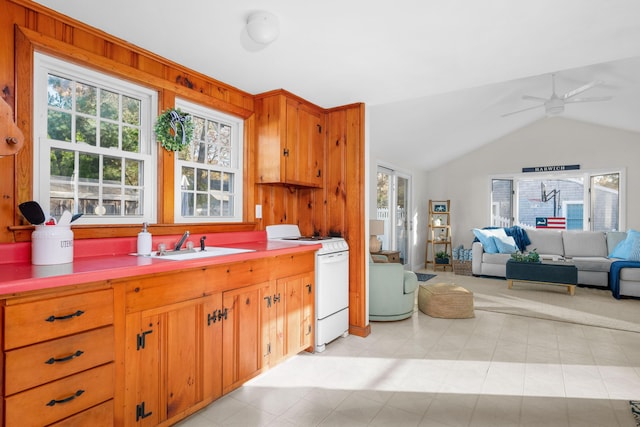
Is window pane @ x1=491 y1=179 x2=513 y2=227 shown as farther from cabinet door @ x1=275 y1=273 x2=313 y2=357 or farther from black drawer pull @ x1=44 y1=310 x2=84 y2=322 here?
black drawer pull @ x1=44 y1=310 x2=84 y2=322

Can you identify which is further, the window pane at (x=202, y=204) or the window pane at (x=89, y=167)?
the window pane at (x=202, y=204)

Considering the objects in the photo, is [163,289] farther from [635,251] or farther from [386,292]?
[635,251]

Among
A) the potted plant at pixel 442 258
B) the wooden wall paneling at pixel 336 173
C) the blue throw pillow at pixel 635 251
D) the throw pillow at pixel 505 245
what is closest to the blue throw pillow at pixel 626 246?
the blue throw pillow at pixel 635 251

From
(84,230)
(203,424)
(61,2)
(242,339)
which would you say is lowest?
(203,424)

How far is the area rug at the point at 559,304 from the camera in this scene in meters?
3.97

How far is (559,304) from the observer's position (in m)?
4.62

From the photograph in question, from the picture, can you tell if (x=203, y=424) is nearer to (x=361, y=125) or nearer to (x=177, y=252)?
(x=177, y=252)

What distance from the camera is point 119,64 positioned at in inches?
87.7

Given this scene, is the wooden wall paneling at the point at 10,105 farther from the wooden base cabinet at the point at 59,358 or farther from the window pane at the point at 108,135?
the wooden base cabinet at the point at 59,358

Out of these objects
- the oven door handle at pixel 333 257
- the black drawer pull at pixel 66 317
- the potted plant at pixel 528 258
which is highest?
the oven door handle at pixel 333 257

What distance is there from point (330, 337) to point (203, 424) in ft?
4.50

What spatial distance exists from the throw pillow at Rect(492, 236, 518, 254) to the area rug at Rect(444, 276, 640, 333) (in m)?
0.63

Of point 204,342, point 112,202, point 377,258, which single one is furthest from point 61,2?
point 377,258

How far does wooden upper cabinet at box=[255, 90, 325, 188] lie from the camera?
3.09 metres
